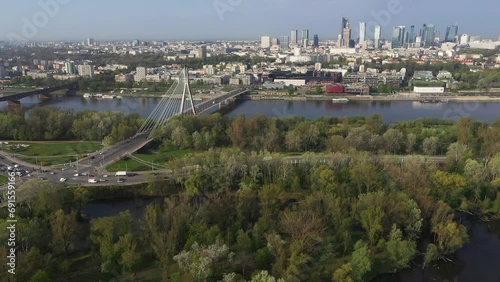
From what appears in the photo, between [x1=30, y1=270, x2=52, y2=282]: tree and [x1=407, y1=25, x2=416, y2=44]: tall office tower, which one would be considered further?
[x1=407, y1=25, x2=416, y2=44]: tall office tower

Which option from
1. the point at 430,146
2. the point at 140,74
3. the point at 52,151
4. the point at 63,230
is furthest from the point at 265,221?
the point at 140,74

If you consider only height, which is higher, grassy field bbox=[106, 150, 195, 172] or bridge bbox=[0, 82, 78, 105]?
bridge bbox=[0, 82, 78, 105]

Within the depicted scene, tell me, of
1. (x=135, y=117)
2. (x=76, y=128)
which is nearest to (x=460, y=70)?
(x=135, y=117)

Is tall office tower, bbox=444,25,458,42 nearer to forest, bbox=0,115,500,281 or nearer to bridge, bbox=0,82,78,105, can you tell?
bridge, bbox=0,82,78,105

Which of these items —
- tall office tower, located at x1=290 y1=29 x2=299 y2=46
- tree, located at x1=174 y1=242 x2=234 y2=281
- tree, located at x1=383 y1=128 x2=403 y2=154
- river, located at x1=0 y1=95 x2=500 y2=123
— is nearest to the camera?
tree, located at x1=174 y1=242 x2=234 y2=281

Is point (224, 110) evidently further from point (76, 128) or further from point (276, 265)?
point (276, 265)

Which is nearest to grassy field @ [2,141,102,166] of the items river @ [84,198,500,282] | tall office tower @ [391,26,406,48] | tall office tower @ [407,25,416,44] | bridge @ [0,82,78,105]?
river @ [84,198,500,282]

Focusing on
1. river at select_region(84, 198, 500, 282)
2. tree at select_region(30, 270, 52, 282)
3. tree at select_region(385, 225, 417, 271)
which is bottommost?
river at select_region(84, 198, 500, 282)

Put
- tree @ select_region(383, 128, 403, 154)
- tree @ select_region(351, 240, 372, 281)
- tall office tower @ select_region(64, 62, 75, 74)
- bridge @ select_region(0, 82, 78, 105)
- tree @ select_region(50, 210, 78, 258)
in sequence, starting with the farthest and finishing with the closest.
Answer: tall office tower @ select_region(64, 62, 75, 74)
bridge @ select_region(0, 82, 78, 105)
tree @ select_region(383, 128, 403, 154)
tree @ select_region(50, 210, 78, 258)
tree @ select_region(351, 240, 372, 281)
